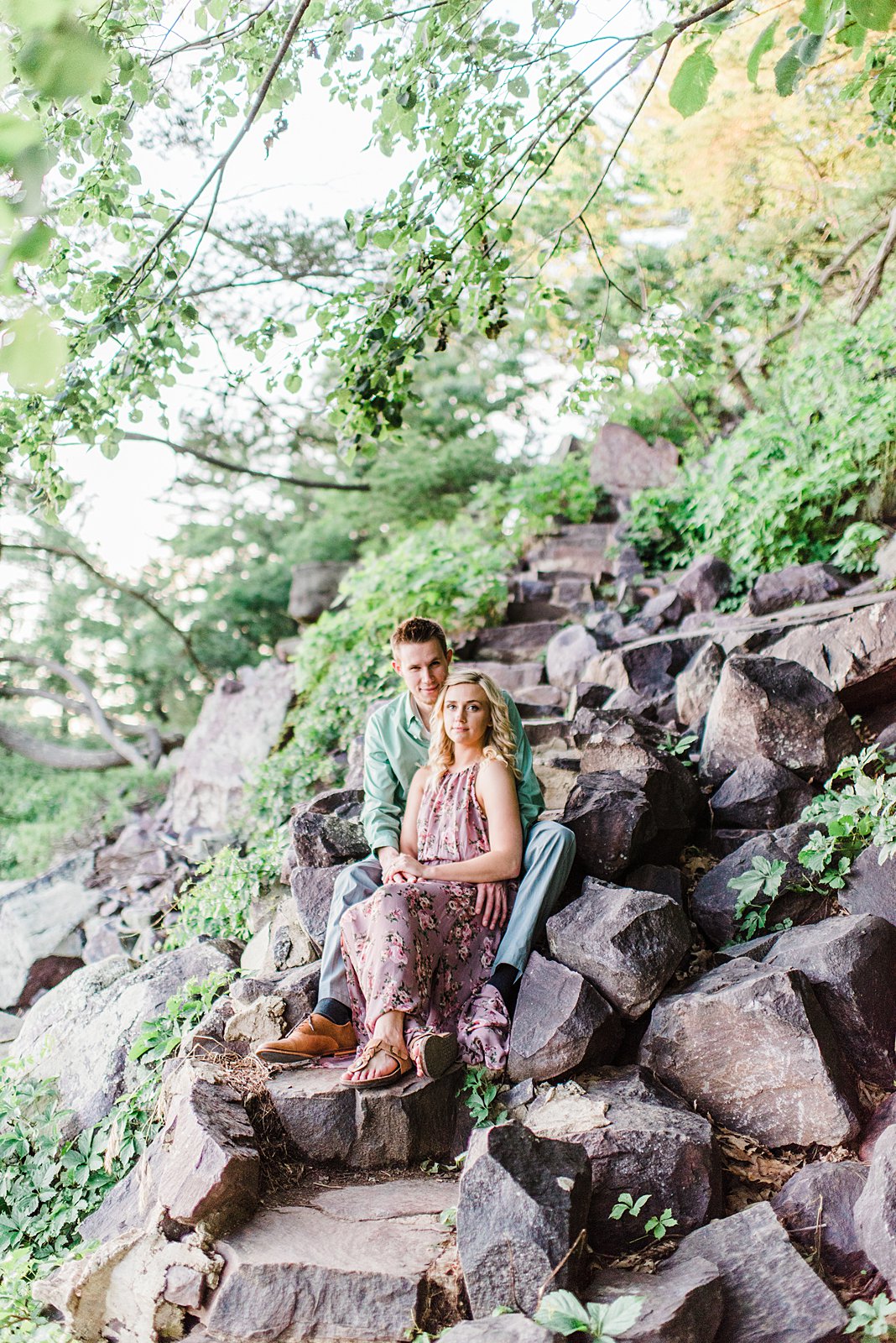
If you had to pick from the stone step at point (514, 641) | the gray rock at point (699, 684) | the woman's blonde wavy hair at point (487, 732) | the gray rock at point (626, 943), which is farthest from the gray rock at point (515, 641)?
the gray rock at point (626, 943)

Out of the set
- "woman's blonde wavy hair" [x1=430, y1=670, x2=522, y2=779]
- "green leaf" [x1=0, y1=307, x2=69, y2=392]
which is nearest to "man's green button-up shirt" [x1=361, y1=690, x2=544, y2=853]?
"woman's blonde wavy hair" [x1=430, y1=670, x2=522, y2=779]

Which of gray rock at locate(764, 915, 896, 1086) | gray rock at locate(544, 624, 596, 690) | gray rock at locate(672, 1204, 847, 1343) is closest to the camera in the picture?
gray rock at locate(672, 1204, 847, 1343)

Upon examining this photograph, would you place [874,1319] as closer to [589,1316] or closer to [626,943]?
[589,1316]

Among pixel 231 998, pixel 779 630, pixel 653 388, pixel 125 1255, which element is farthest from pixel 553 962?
pixel 653 388

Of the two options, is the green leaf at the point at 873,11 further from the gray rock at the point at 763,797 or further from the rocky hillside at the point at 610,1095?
the gray rock at the point at 763,797

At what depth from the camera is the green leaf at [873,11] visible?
76.9 inches

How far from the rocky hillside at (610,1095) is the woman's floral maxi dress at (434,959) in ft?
0.50

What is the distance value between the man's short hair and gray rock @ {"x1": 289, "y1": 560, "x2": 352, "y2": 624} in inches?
265

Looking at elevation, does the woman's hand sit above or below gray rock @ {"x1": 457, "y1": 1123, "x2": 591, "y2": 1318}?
above

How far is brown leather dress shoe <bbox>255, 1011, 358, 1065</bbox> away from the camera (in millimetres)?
3051

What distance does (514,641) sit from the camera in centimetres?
767

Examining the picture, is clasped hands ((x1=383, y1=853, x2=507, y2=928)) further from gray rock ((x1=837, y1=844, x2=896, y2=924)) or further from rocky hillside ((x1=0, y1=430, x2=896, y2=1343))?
gray rock ((x1=837, y1=844, x2=896, y2=924))

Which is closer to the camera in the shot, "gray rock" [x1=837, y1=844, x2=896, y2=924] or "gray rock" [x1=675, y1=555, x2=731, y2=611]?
"gray rock" [x1=837, y1=844, x2=896, y2=924]

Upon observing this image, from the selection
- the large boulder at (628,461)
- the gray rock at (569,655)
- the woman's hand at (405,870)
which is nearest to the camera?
the woman's hand at (405,870)
